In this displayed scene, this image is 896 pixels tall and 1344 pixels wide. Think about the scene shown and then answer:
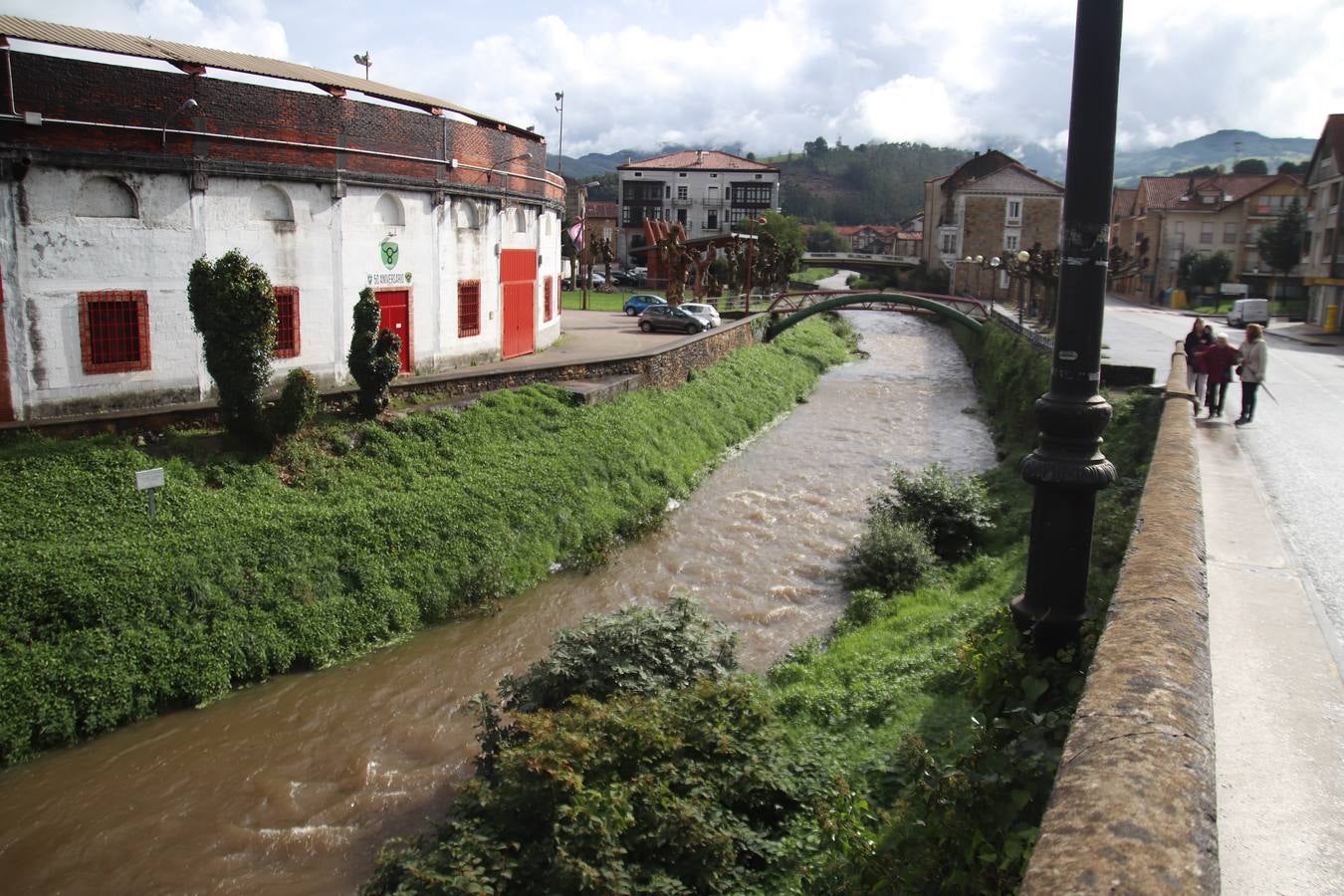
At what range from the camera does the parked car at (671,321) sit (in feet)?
129

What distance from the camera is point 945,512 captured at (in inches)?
678

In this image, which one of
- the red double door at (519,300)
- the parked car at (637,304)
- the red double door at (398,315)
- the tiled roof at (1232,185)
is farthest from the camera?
the tiled roof at (1232,185)

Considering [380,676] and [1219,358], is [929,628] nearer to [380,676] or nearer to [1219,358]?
[380,676]

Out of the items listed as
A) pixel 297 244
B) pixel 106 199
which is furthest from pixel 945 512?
pixel 106 199

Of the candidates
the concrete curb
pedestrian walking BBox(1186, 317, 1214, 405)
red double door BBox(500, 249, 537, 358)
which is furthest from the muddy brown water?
red double door BBox(500, 249, 537, 358)

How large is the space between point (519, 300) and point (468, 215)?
3.49 meters

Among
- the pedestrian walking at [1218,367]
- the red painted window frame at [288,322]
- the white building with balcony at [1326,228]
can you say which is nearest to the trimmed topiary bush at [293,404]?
the red painted window frame at [288,322]

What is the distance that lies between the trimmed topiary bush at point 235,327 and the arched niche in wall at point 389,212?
6525 millimetres

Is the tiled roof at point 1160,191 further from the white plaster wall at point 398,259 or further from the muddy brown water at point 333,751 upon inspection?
the muddy brown water at point 333,751

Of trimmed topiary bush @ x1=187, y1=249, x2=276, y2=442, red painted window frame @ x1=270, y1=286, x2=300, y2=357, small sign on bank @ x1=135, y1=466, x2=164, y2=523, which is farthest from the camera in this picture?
red painted window frame @ x1=270, y1=286, x2=300, y2=357

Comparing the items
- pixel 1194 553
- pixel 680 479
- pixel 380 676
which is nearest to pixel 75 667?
pixel 380 676

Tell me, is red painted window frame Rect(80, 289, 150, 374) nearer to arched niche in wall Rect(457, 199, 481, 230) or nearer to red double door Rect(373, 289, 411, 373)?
red double door Rect(373, 289, 411, 373)

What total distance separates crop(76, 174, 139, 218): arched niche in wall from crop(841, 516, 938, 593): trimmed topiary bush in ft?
44.3

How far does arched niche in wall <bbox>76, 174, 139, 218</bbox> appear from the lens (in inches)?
669
